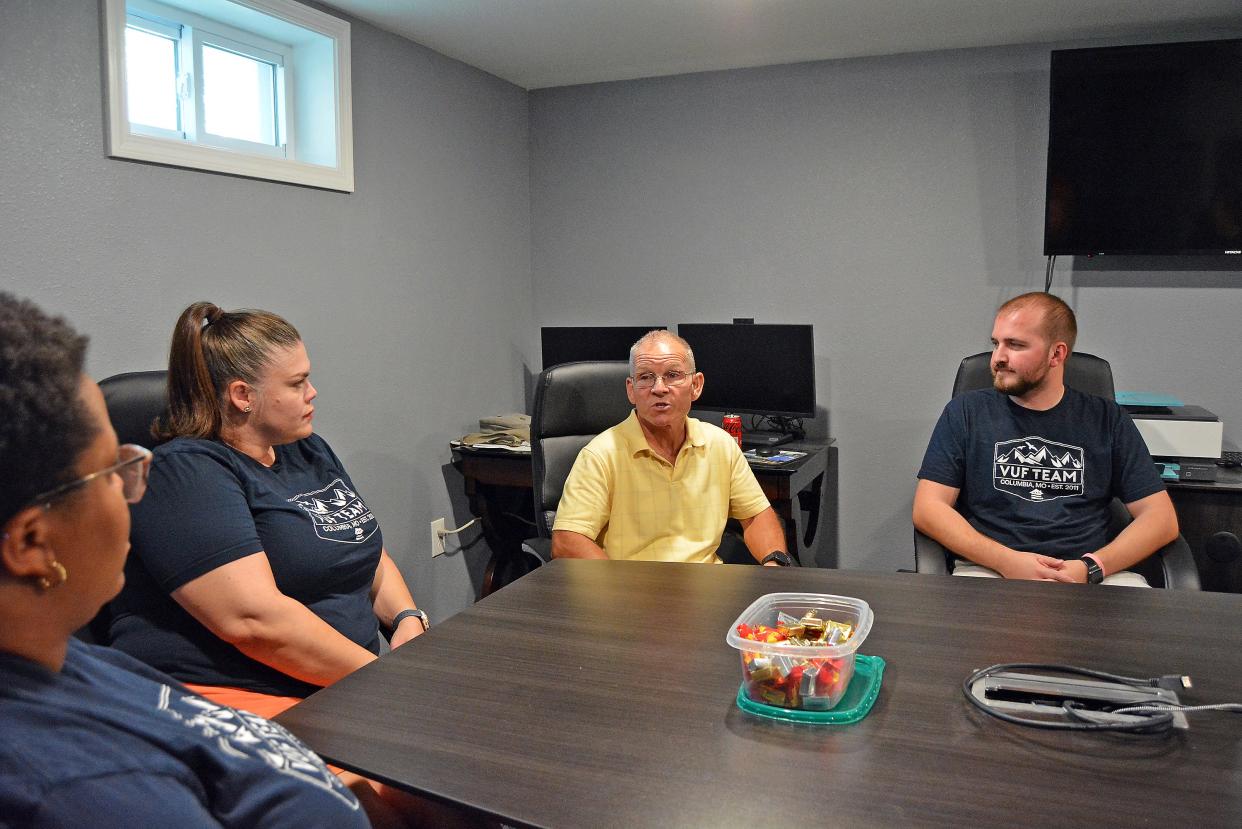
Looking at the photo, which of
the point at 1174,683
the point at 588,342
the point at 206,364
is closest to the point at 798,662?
the point at 1174,683

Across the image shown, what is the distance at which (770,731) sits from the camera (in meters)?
1.17

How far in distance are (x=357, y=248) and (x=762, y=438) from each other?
174 cm

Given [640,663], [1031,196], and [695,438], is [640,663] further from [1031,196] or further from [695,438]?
[1031,196]

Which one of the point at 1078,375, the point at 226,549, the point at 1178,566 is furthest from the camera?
the point at 1078,375

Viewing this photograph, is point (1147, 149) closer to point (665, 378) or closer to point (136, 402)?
point (665, 378)

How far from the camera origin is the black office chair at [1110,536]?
2291 mm

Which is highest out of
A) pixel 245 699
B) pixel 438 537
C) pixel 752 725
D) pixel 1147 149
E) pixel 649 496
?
pixel 1147 149

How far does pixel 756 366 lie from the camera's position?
3.74m

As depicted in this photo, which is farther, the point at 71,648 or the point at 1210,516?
the point at 1210,516

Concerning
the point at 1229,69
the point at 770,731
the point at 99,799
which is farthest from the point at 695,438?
the point at 1229,69

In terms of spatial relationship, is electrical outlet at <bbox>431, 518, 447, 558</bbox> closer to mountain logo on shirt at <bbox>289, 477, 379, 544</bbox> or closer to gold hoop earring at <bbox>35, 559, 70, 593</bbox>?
mountain logo on shirt at <bbox>289, 477, 379, 544</bbox>

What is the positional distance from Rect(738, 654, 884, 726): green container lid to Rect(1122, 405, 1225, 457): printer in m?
2.20

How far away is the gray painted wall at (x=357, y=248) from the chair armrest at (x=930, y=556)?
6.35 feet

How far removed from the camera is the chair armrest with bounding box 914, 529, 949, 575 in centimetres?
240
